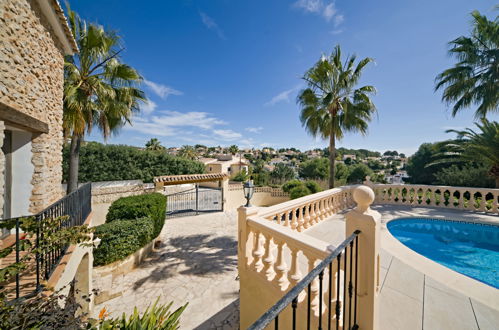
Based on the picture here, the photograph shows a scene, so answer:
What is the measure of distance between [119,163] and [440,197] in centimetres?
2151

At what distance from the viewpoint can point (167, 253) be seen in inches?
297

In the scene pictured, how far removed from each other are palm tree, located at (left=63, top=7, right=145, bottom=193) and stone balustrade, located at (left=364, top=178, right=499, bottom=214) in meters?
12.0

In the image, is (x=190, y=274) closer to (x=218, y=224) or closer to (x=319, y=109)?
(x=218, y=224)

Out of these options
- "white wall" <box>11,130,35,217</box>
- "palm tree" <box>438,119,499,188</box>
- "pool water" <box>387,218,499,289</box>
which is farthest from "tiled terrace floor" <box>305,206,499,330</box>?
"palm tree" <box>438,119,499,188</box>

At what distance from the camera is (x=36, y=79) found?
4.26m

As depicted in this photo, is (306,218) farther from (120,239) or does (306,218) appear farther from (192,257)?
(120,239)

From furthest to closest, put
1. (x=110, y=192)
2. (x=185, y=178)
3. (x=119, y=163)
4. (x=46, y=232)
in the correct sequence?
(x=119, y=163) → (x=185, y=178) → (x=110, y=192) → (x=46, y=232)

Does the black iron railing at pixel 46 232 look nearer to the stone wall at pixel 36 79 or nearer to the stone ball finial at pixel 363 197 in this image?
the stone wall at pixel 36 79

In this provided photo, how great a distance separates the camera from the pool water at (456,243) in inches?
170

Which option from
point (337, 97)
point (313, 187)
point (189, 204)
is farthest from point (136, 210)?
point (313, 187)

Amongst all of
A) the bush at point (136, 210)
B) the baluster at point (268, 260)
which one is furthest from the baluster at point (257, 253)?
the bush at point (136, 210)

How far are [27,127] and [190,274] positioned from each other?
561cm

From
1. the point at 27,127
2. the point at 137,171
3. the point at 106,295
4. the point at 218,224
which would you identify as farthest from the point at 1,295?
the point at 137,171

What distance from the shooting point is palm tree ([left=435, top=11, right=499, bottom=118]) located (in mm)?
8555
